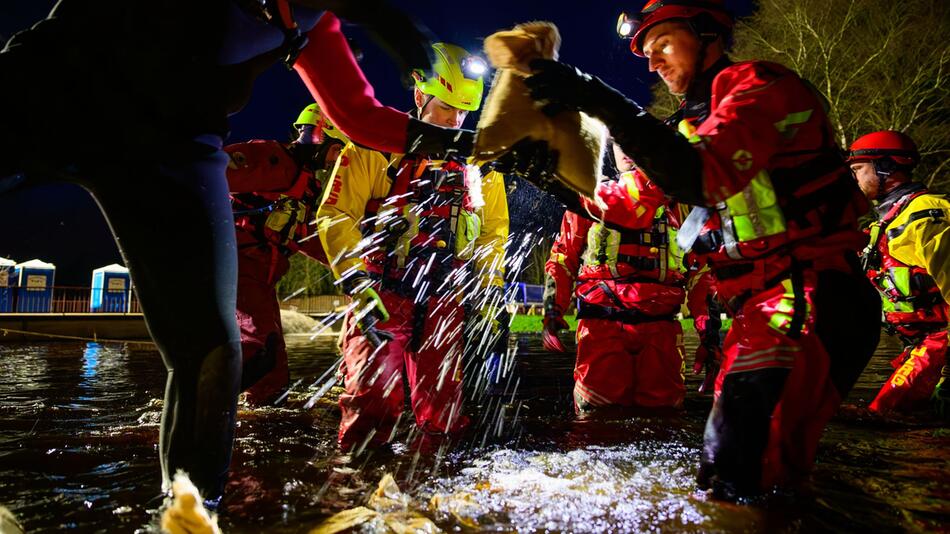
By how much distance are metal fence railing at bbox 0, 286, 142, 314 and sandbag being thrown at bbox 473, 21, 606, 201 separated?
21911mm

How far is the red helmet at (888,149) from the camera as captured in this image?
5.34 metres

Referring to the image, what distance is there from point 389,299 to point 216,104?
89.1 inches

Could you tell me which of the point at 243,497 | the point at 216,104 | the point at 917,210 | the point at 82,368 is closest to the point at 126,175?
the point at 216,104

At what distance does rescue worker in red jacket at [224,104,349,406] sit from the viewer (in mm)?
4477

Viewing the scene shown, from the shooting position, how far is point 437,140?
2.40 metres

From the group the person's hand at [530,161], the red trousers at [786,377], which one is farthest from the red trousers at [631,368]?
the person's hand at [530,161]

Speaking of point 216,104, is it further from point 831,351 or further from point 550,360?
point 550,360

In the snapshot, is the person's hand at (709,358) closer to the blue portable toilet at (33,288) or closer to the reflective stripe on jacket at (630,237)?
the reflective stripe on jacket at (630,237)

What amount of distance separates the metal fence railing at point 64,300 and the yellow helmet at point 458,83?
2017 centimetres

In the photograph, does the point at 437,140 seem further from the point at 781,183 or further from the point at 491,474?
the point at 491,474

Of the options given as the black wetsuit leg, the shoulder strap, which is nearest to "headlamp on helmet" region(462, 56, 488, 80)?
the black wetsuit leg

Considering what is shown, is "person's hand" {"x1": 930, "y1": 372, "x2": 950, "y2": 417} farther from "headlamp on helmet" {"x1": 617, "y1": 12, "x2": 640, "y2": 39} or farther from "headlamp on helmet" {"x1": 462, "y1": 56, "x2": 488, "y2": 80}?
"headlamp on helmet" {"x1": 462, "y1": 56, "x2": 488, "y2": 80}

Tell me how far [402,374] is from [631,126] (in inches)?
96.6

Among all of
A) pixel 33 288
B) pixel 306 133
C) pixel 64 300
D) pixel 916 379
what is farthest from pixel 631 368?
pixel 64 300
